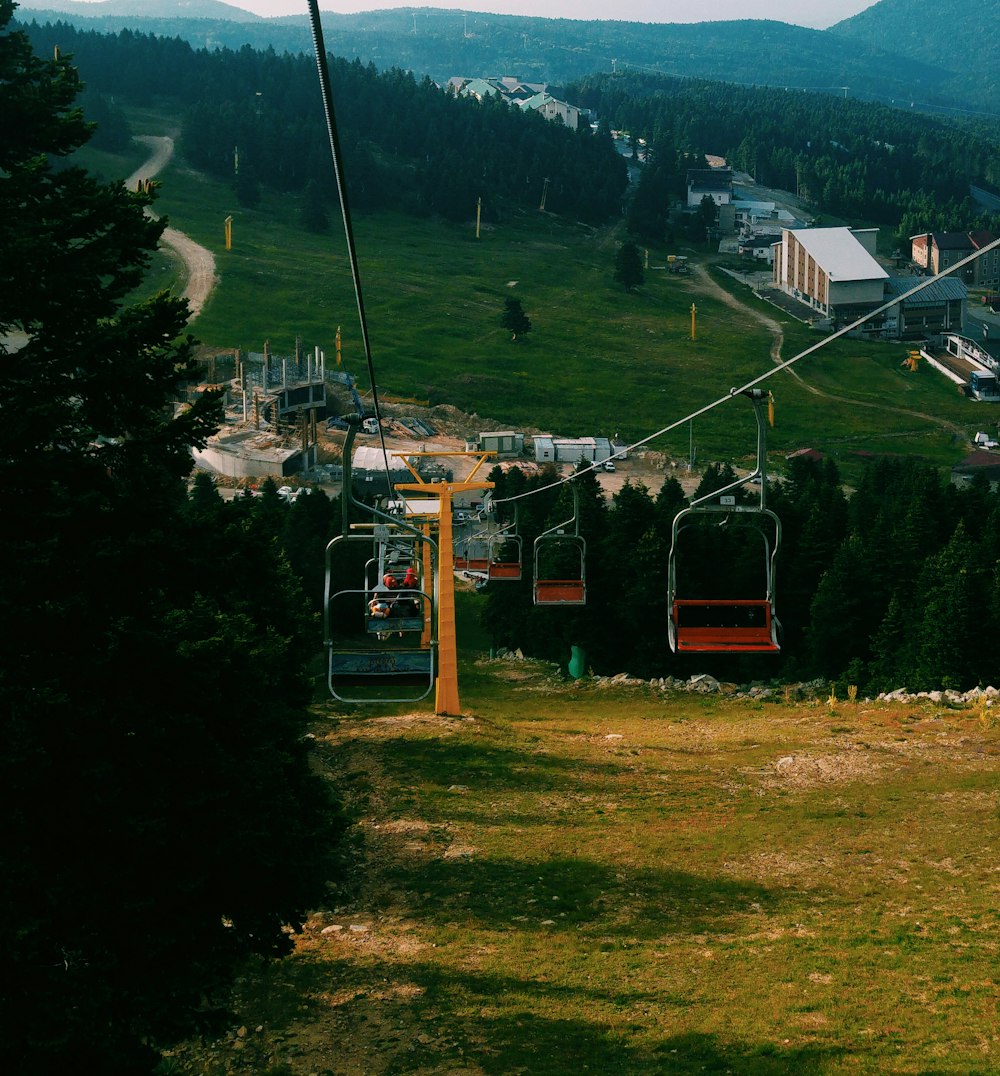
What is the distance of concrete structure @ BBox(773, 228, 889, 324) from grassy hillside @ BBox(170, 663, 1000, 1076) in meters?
94.4

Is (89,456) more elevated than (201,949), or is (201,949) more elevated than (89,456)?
(89,456)

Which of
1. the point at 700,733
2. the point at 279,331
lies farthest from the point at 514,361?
the point at 700,733

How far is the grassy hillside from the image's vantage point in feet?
45.5

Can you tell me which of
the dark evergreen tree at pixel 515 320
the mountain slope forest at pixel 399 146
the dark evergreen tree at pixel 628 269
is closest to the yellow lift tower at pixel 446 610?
the dark evergreen tree at pixel 515 320

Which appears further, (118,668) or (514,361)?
(514,361)

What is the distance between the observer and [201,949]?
13.9 metres

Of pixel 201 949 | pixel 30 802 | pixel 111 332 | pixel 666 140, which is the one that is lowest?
pixel 201 949

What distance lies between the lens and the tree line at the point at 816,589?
34.4 m

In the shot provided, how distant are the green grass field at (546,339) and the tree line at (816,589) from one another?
35664 millimetres

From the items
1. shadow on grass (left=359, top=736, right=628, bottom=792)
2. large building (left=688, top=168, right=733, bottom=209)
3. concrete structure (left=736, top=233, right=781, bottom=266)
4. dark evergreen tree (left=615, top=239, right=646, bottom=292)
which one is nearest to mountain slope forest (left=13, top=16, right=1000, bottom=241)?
large building (left=688, top=168, right=733, bottom=209)

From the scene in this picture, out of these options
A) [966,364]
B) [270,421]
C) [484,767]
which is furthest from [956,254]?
[484,767]

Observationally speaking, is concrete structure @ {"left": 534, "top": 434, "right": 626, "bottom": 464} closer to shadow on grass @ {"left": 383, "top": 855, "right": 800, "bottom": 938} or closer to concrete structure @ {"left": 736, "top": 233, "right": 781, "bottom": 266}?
shadow on grass @ {"left": 383, "top": 855, "right": 800, "bottom": 938}

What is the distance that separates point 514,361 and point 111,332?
83.2 m

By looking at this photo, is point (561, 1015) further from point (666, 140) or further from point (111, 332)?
point (666, 140)
